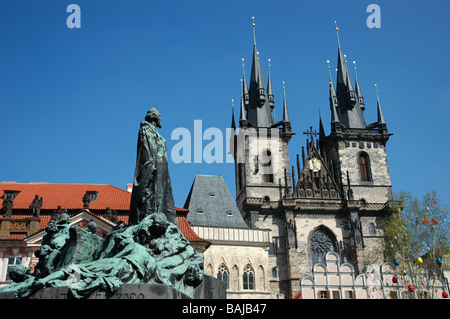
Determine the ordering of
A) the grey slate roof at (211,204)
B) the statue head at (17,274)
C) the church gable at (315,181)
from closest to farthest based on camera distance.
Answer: the statue head at (17,274) → the grey slate roof at (211,204) → the church gable at (315,181)

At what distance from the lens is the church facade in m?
36.2

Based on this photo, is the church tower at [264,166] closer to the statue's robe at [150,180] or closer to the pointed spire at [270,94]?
the pointed spire at [270,94]

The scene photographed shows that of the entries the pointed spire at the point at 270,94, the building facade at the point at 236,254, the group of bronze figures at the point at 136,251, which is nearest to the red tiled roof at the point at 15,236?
the building facade at the point at 236,254

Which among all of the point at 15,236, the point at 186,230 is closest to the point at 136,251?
the point at 186,230

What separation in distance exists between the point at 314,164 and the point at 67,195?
76.3 feet

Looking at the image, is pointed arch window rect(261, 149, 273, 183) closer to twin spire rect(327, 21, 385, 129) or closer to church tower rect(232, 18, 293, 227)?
church tower rect(232, 18, 293, 227)

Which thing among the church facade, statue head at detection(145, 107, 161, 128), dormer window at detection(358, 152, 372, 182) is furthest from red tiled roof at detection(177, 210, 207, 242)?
dormer window at detection(358, 152, 372, 182)

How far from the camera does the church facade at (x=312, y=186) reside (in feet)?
119

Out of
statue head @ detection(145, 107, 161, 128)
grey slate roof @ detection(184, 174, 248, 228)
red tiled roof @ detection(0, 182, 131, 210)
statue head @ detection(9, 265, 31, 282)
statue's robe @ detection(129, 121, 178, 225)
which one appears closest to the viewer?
statue head @ detection(9, 265, 31, 282)

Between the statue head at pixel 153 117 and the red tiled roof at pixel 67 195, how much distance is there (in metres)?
16.4

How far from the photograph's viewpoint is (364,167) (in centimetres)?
4116

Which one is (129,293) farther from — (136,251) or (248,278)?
(248,278)

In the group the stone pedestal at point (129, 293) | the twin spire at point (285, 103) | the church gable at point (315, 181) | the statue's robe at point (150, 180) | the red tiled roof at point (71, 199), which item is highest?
the twin spire at point (285, 103)

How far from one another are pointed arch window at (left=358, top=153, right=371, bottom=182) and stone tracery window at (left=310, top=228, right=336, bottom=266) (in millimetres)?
6517
